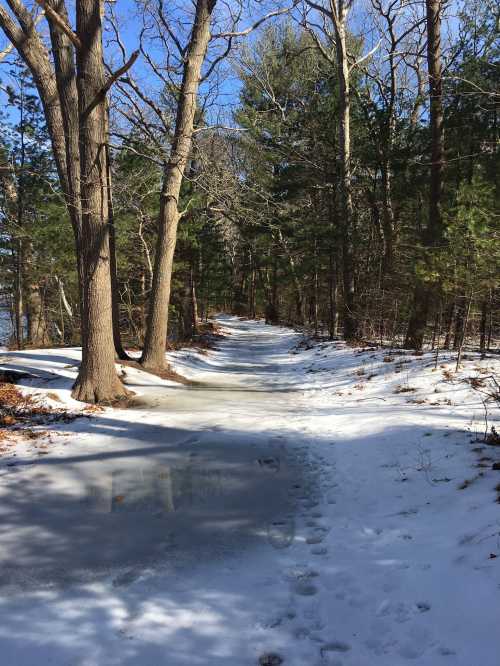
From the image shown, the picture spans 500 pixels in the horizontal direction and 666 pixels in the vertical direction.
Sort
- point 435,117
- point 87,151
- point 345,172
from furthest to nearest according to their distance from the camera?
point 345,172 < point 435,117 < point 87,151

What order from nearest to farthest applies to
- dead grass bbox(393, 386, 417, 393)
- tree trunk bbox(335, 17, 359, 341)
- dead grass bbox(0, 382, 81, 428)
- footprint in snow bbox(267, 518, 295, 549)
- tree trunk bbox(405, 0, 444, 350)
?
footprint in snow bbox(267, 518, 295, 549)
dead grass bbox(0, 382, 81, 428)
dead grass bbox(393, 386, 417, 393)
tree trunk bbox(405, 0, 444, 350)
tree trunk bbox(335, 17, 359, 341)

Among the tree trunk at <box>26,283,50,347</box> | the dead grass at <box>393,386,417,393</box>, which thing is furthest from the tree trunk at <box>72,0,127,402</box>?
the tree trunk at <box>26,283,50,347</box>

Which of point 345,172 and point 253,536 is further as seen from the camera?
point 345,172

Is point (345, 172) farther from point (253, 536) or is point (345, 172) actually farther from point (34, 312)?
point (34, 312)

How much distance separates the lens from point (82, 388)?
26.2ft

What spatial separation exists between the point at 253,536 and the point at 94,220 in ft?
21.0

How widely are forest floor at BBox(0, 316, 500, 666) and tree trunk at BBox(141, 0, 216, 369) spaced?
371 cm

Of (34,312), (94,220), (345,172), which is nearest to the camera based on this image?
(94,220)

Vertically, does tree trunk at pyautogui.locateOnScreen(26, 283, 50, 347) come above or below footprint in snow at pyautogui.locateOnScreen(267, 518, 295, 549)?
above

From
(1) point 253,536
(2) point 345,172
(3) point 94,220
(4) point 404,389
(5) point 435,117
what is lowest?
(1) point 253,536

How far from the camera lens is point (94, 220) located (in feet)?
26.1

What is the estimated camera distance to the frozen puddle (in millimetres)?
3273

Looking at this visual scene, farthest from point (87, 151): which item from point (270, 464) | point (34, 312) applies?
point (34, 312)

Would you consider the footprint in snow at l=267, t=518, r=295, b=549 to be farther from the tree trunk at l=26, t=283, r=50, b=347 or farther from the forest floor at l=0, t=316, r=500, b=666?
the tree trunk at l=26, t=283, r=50, b=347
